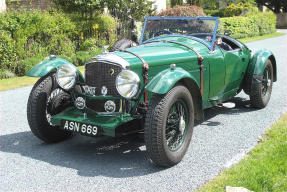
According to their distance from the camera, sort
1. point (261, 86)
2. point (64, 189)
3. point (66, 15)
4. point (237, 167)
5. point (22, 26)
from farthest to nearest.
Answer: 1. point (66, 15)
2. point (22, 26)
3. point (261, 86)
4. point (237, 167)
5. point (64, 189)

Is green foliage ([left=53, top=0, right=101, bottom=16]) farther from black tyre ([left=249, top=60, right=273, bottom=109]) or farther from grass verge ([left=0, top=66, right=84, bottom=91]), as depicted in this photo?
black tyre ([left=249, top=60, right=273, bottom=109])

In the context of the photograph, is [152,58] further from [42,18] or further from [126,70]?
[42,18]

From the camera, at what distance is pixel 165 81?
11.4 ft

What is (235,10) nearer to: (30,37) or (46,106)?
(30,37)

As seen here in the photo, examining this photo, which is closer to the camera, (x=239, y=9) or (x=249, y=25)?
(x=249, y=25)

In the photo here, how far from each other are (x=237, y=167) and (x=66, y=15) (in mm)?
9632

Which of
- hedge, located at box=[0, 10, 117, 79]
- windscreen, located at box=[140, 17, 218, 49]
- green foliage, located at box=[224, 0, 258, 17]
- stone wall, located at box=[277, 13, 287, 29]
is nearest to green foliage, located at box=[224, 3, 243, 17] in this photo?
green foliage, located at box=[224, 0, 258, 17]

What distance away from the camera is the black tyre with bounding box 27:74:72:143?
13.3 feet

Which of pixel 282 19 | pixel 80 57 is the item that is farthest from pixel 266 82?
pixel 282 19

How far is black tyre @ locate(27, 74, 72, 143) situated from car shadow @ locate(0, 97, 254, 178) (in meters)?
0.17

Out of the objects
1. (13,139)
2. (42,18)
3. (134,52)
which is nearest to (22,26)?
(42,18)

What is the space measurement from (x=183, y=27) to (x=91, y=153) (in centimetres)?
231

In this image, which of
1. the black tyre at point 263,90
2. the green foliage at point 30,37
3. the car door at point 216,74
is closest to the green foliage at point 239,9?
the green foliage at point 30,37

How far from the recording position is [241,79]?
221 inches
